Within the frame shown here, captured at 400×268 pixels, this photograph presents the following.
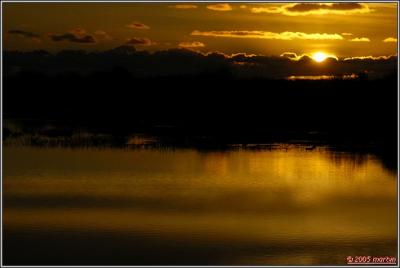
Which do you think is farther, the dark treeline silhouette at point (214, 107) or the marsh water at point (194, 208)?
the dark treeline silhouette at point (214, 107)

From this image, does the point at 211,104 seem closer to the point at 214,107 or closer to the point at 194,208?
the point at 214,107

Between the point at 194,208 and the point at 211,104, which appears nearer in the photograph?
the point at 194,208

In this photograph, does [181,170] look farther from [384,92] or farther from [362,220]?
[384,92]

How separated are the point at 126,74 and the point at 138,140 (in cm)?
1945

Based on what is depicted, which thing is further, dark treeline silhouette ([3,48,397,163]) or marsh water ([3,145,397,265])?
dark treeline silhouette ([3,48,397,163])

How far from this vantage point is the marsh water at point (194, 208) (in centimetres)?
965

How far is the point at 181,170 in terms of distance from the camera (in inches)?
607

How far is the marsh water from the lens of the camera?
9.65 m

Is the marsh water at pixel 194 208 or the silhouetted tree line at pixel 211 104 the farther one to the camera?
the silhouetted tree line at pixel 211 104

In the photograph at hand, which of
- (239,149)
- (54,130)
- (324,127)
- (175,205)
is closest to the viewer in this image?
(175,205)

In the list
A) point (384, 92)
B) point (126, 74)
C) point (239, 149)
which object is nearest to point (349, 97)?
point (384, 92)

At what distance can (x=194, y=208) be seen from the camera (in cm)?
1187

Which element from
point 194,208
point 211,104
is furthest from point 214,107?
point 194,208

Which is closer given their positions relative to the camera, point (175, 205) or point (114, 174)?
point (175, 205)
